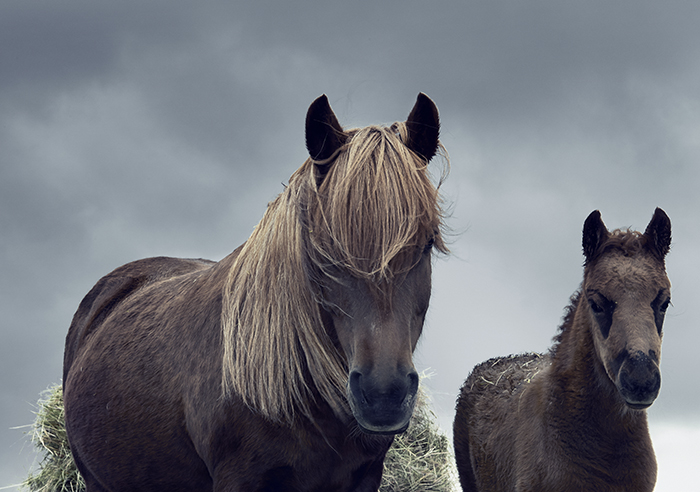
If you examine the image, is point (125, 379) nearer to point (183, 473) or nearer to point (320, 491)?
point (183, 473)

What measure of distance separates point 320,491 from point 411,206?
1.40 metres

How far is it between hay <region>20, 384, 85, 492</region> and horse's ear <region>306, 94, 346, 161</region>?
4695 millimetres

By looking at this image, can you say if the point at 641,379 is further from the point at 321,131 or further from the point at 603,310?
the point at 321,131

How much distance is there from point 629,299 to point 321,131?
8.16 ft

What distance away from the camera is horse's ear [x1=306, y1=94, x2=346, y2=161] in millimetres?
2752

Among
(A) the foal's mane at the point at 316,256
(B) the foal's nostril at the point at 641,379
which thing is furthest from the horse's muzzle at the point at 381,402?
(B) the foal's nostril at the point at 641,379

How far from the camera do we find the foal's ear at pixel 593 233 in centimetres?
441

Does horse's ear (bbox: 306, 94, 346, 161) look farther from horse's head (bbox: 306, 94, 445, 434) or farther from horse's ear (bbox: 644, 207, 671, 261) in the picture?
horse's ear (bbox: 644, 207, 671, 261)

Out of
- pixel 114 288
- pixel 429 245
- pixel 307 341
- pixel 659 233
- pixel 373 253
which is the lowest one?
pixel 307 341

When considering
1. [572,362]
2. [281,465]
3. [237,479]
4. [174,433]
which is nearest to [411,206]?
[281,465]

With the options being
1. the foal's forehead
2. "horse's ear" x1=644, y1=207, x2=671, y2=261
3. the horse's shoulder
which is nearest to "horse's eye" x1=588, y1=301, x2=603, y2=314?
the foal's forehead

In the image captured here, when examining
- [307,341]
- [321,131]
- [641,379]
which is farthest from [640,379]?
[321,131]

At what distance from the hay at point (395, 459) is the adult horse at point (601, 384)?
1.02 metres

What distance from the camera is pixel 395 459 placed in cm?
596
